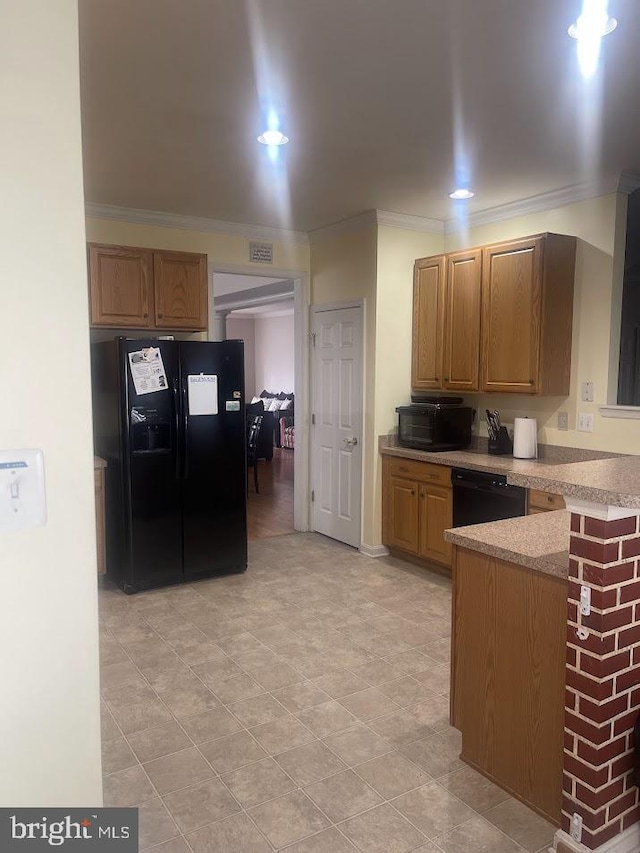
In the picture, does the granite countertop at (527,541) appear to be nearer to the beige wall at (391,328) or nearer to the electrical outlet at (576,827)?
the electrical outlet at (576,827)

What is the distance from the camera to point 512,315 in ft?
13.4

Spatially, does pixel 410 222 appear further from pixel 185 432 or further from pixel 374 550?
pixel 374 550

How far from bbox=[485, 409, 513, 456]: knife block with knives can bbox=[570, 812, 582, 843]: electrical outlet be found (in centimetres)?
273

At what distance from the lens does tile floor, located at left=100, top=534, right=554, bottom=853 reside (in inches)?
81.7

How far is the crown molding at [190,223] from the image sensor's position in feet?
14.5

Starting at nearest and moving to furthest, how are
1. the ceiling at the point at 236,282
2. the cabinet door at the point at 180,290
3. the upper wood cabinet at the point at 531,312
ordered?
the upper wood cabinet at the point at 531,312
the cabinet door at the point at 180,290
the ceiling at the point at 236,282

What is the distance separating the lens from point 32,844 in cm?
108

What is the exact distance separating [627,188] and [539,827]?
337 cm

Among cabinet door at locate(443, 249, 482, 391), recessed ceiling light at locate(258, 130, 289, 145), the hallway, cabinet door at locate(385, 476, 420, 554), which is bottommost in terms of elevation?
the hallway

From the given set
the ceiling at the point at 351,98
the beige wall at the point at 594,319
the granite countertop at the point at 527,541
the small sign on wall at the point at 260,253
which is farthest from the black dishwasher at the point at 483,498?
the small sign on wall at the point at 260,253

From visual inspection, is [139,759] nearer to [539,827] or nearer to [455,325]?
[539,827]

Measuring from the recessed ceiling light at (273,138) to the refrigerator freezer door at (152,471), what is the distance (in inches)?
59.7

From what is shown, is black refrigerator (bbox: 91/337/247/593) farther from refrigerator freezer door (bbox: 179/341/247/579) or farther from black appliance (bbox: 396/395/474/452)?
black appliance (bbox: 396/395/474/452)

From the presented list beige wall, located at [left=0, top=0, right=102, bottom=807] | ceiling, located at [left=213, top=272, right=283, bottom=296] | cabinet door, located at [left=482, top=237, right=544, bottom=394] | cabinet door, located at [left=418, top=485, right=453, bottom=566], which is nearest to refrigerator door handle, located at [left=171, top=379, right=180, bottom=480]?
cabinet door, located at [left=418, top=485, right=453, bottom=566]
